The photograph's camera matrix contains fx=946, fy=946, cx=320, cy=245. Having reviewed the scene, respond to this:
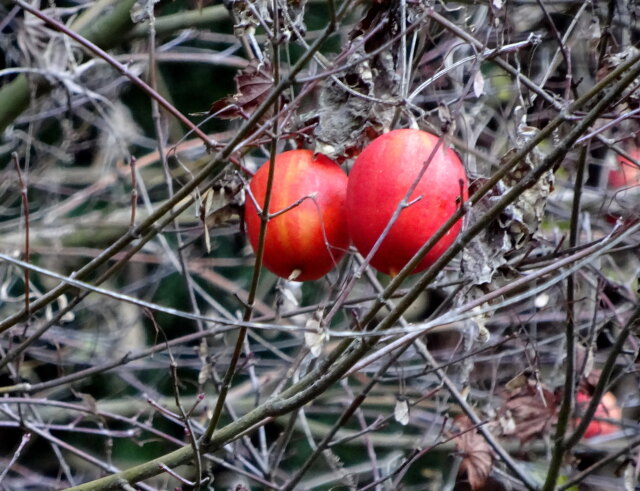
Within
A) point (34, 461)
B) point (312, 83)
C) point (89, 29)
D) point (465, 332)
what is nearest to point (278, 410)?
point (312, 83)

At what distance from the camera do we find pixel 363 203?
1.26 metres

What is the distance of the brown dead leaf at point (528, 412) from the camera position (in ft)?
6.66

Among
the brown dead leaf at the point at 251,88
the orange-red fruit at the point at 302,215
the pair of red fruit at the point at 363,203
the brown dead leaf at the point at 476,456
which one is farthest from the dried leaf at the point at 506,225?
the brown dead leaf at the point at 476,456

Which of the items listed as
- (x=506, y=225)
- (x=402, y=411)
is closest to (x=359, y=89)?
(x=506, y=225)

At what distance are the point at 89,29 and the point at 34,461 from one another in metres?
2.19

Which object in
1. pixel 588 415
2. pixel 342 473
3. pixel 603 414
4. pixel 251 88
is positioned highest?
pixel 251 88

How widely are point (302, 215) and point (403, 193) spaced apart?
16cm

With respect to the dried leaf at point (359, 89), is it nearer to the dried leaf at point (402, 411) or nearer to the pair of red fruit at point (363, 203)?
the pair of red fruit at point (363, 203)

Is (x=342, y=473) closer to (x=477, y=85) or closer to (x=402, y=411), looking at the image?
(x=402, y=411)

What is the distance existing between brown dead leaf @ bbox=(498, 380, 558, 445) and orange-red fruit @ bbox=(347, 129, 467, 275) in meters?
0.84

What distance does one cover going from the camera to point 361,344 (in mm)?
1198

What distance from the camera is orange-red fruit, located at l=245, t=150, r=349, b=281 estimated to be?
4.39 ft

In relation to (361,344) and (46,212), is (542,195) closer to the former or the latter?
(361,344)

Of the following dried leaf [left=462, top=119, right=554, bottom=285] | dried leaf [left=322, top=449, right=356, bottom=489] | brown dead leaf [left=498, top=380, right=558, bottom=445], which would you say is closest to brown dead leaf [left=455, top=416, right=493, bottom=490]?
brown dead leaf [left=498, top=380, right=558, bottom=445]
